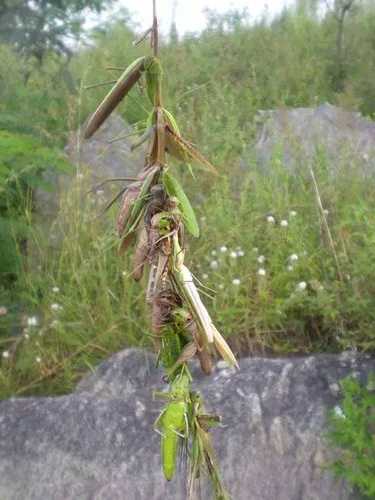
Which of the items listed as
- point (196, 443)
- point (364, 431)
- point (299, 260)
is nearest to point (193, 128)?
point (299, 260)

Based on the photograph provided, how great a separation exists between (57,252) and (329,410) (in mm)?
1668

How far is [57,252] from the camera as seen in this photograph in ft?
12.2

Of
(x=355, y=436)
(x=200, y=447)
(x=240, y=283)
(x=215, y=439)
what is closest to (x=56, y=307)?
(x=240, y=283)

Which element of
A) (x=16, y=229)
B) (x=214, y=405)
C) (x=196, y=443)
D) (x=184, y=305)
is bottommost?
(x=214, y=405)

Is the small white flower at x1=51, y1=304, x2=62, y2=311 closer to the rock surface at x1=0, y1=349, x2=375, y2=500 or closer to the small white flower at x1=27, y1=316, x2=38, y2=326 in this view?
the small white flower at x1=27, y1=316, x2=38, y2=326

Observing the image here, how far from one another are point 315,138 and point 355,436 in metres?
2.11

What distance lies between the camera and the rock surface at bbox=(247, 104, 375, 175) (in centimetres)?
392

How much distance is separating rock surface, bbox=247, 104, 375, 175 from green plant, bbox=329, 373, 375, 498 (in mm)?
1475

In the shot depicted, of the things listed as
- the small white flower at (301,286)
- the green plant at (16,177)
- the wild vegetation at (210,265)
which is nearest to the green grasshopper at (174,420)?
the wild vegetation at (210,265)

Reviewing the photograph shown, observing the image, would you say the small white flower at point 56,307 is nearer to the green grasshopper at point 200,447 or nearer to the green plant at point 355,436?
the green plant at point 355,436

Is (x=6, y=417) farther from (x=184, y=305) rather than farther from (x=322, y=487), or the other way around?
(x=184, y=305)

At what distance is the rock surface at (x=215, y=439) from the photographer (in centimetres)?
256

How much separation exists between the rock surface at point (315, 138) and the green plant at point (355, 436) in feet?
4.84

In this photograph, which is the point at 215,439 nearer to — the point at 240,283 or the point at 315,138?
the point at 240,283
